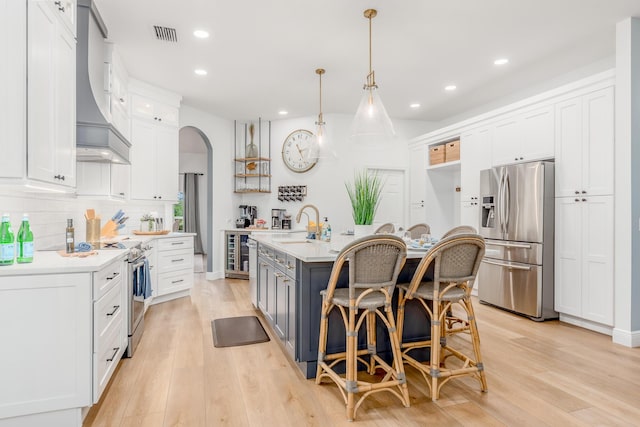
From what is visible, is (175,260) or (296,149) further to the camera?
(296,149)

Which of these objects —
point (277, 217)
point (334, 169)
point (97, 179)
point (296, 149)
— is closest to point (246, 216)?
point (277, 217)

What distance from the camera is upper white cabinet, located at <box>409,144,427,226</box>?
21.3 feet

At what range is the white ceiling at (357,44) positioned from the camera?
3.23m

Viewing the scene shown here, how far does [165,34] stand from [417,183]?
4545 mm

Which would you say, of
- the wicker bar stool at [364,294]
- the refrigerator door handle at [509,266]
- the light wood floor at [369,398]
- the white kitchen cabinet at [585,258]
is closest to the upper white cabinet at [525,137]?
the white kitchen cabinet at [585,258]

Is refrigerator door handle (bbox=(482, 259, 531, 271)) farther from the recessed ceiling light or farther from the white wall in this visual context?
the recessed ceiling light

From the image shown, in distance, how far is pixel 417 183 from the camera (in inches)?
261

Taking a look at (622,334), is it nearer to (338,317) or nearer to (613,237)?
(613,237)

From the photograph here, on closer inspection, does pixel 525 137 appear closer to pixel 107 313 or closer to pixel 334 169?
pixel 334 169

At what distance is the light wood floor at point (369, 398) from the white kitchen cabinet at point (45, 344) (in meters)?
0.30

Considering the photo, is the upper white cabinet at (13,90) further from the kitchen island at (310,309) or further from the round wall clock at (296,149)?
the round wall clock at (296,149)

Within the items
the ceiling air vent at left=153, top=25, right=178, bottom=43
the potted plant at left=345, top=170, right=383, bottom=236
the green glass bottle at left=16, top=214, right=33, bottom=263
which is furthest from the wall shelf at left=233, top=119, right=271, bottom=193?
the green glass bottle at left=16, top=214, right=33, bottom=263

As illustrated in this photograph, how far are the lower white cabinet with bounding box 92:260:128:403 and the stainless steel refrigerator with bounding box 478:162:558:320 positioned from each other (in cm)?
333

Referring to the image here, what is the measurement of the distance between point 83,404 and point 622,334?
416 centimetres
